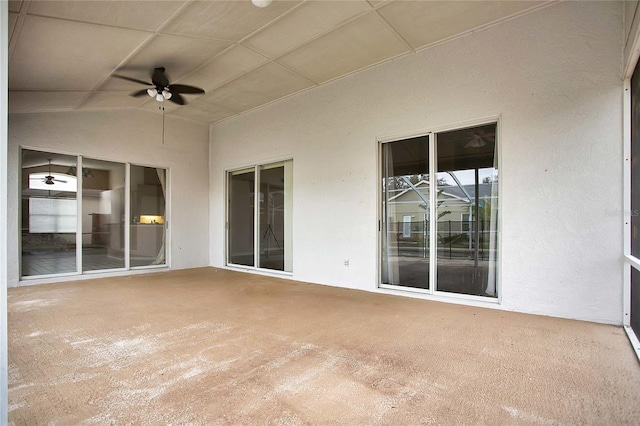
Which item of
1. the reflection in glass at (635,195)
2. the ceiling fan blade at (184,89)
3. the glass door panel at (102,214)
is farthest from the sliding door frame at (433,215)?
the glass door panel at (102,214)

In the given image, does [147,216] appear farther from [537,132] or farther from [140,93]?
[537,132]

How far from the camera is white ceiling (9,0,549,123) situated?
9.58 feet

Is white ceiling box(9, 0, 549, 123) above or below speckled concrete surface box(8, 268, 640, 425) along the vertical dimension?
above

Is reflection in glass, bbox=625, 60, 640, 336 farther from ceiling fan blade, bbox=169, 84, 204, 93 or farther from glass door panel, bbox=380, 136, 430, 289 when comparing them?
ceiling fan blade, bbox=169, 84, 204, 93

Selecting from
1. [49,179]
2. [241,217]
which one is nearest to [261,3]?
[241,217]

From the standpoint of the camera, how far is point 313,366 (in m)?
2.19

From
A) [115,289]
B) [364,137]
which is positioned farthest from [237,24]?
[115,289]

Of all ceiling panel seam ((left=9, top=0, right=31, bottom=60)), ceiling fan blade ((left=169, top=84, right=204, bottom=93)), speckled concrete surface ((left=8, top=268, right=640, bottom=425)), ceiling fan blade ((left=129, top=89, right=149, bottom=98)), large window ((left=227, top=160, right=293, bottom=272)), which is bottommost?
speckled concrete surface ((left=8, top=268, right=640, bottom=425))

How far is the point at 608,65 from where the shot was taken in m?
3.03

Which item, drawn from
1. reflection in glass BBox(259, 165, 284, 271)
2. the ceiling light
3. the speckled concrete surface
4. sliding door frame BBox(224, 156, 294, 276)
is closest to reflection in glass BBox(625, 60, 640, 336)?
the speckled concrete surface

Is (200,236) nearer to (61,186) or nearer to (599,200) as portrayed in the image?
(61,186)

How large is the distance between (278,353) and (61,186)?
5388 mm

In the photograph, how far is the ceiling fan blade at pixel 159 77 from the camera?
420 centimetres

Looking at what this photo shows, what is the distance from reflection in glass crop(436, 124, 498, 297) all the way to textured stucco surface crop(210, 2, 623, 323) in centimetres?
19
